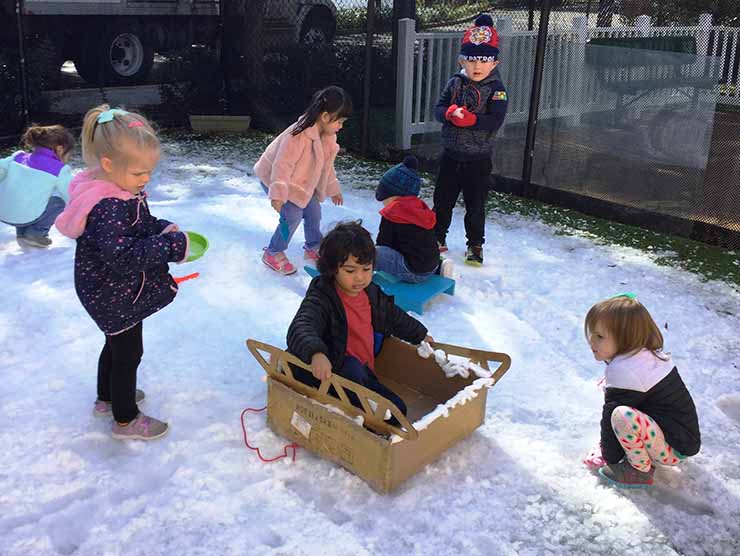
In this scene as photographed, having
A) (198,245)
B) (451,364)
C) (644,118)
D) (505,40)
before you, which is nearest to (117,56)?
(505,40)

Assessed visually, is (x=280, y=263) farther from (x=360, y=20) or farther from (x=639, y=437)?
(x=360, y=20)

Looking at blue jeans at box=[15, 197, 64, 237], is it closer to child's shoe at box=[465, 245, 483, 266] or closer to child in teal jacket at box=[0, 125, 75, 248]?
child in teal jacket at box=[0, 125, 75, 248]

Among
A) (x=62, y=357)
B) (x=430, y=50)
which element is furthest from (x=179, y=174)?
(x=62, y=357)

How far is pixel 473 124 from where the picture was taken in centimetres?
489

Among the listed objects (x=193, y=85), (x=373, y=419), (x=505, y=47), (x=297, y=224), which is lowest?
(x=373, y=419)

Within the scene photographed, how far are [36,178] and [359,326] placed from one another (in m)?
2.77

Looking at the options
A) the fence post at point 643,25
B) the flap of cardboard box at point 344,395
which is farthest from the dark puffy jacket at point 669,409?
the fence post at point 643,25

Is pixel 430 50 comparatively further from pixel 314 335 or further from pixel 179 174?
pixel 314 335

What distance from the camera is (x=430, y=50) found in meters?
7.49

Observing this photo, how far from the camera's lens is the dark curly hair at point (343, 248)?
2938 millimetres

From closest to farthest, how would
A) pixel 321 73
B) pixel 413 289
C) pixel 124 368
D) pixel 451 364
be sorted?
pixel 124 368
pixel 451 364
pixel 413 289
pixel 321 73

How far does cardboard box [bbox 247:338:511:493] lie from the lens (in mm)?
2652

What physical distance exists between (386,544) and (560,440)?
3.13 ft

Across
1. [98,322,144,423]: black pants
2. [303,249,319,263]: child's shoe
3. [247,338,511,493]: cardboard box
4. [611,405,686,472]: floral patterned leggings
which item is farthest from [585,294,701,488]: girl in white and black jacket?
[303,249,319,263]: child's shoe
